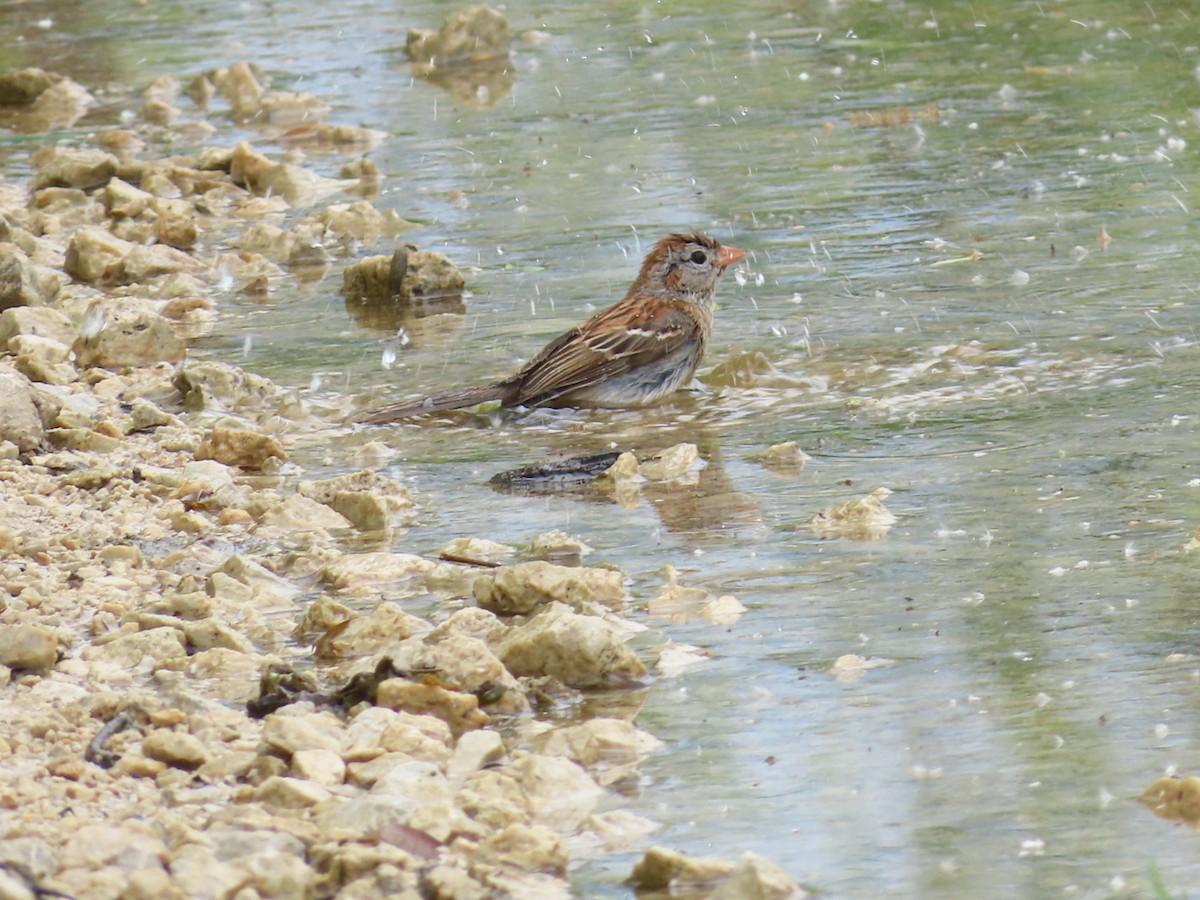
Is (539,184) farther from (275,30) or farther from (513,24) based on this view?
(275,30)

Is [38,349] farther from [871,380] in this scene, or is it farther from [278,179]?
[278,179]

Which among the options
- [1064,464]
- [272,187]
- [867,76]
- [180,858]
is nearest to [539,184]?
[272,187]

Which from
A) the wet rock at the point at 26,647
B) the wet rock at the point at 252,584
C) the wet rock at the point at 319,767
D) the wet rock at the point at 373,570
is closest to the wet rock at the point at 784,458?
the wet rock at the point at 373,570

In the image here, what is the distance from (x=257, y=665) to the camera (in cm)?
550

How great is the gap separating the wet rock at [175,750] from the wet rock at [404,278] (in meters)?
5.56

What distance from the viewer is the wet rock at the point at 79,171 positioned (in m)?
13.1

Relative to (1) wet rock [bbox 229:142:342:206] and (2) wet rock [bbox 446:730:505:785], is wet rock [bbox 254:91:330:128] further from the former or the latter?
(2) wet rock [bbox 446:730:505:785]

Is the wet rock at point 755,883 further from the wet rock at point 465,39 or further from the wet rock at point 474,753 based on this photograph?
the wet rock at point 465,39

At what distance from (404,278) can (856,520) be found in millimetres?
4223

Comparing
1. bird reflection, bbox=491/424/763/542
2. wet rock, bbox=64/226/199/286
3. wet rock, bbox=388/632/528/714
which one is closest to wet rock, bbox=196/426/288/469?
bird reflection, bbox=491/424/763/542

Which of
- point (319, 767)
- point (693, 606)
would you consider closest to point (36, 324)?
point (693, 606)

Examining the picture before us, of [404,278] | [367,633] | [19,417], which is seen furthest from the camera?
[404,278]

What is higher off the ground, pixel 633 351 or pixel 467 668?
pixel 467 668

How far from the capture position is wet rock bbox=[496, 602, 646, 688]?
5227 mm
